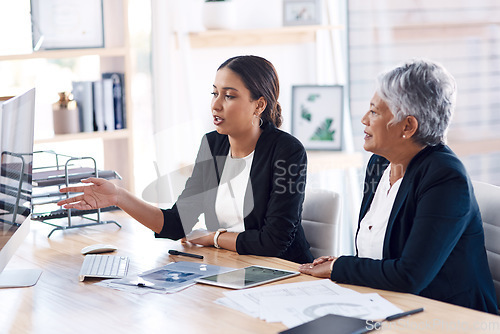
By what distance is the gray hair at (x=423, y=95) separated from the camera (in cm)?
180

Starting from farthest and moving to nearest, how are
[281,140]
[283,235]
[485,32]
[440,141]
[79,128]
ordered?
1. [485,32]
2. [79,128]
3. [281,140]
4. [283,235]
5. [440,141]

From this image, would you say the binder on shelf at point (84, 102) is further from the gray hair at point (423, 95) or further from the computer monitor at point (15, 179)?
the gray hair at point (423, 95)

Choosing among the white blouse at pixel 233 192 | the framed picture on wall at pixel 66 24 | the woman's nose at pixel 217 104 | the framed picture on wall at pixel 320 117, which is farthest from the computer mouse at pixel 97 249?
the framed picture on wall at pixel 320 117

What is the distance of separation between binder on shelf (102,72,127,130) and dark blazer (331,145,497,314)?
1820mm

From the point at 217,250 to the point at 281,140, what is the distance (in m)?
0.45

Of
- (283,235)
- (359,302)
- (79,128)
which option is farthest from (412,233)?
(79,128)

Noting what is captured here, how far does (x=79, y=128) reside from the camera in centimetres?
319

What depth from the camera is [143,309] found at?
A: 5.17 ft

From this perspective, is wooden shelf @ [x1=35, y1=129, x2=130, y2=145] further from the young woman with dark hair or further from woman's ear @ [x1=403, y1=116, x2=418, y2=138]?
woman's ear @ [x1=403, y1=116, x2=418, y2=138]

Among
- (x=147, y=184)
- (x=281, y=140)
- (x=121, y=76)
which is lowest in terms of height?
(x=147, y=184)

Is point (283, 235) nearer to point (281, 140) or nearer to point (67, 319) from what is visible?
point (281, 140)

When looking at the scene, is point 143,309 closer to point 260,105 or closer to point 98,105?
point 260,105

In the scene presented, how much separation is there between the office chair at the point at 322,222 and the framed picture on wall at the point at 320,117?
1.36 meters

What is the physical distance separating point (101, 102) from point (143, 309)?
181 cm
